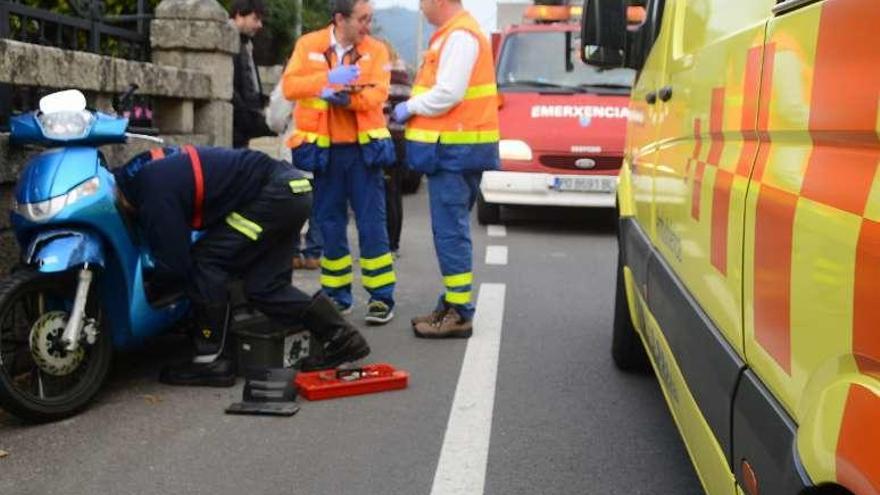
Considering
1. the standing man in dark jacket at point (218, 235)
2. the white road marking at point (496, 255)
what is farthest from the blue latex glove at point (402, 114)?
the white road marking at point (496, 255)

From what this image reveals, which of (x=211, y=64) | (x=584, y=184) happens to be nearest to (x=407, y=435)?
(x=211, y=64)

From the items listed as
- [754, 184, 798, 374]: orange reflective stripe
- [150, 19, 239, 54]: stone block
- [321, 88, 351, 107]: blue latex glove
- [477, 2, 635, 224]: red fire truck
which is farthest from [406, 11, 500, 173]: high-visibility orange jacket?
[477, 2, 635, 224]: red fire truck

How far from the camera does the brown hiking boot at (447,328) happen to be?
5602mm

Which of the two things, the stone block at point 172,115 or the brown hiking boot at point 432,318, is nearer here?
the brown hiking boot at point 432,318

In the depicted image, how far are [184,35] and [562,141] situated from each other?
383cm

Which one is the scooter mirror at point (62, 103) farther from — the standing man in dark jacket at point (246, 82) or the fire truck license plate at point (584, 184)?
the fire truck license plate at point (584, 184)

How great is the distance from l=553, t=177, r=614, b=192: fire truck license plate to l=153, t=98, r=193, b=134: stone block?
12.7 ft

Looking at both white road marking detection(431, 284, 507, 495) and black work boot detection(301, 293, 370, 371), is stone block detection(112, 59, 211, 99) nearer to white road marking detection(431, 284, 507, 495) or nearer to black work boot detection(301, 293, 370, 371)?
black work boot detection(301, 293, 370, 371)

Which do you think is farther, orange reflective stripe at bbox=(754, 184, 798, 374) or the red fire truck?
the red fire truck

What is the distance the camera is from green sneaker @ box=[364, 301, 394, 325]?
19.4 ft

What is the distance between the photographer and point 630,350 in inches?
195

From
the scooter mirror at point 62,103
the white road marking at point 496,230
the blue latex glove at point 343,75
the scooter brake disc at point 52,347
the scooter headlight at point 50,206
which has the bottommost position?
the white road marking at point 496,230

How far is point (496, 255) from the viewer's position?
8.57 m

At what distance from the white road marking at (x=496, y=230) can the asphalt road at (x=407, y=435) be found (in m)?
4.02
